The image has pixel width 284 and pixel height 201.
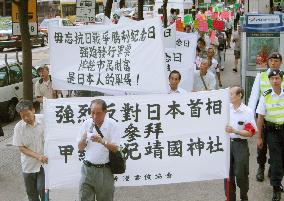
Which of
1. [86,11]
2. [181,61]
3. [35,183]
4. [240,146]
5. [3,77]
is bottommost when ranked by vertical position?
[35,183]

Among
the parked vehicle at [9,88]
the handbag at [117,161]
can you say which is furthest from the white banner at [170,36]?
the handbag at [117,161]

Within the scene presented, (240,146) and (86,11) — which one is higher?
(86,11)

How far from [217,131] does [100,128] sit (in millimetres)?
1527

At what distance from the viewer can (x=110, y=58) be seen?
24.9ft

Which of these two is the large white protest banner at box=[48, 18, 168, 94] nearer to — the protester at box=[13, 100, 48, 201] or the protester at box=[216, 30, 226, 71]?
the protester at box=[13, 100, 48, 201]

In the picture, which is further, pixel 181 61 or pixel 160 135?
pixel 181 61

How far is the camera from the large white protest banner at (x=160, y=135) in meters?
6.63

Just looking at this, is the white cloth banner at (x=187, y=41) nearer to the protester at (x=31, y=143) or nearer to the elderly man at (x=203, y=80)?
the elderly man at (x=203, y=80)

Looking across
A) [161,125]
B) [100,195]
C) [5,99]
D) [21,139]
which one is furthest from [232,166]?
[5,99]

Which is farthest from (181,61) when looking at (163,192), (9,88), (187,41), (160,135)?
(9,88)

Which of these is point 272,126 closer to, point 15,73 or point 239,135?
point 239,135

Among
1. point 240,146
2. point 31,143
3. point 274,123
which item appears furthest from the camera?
point 274,123

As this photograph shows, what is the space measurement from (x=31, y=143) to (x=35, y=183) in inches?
21.5

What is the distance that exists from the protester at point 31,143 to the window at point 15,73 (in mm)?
8607
